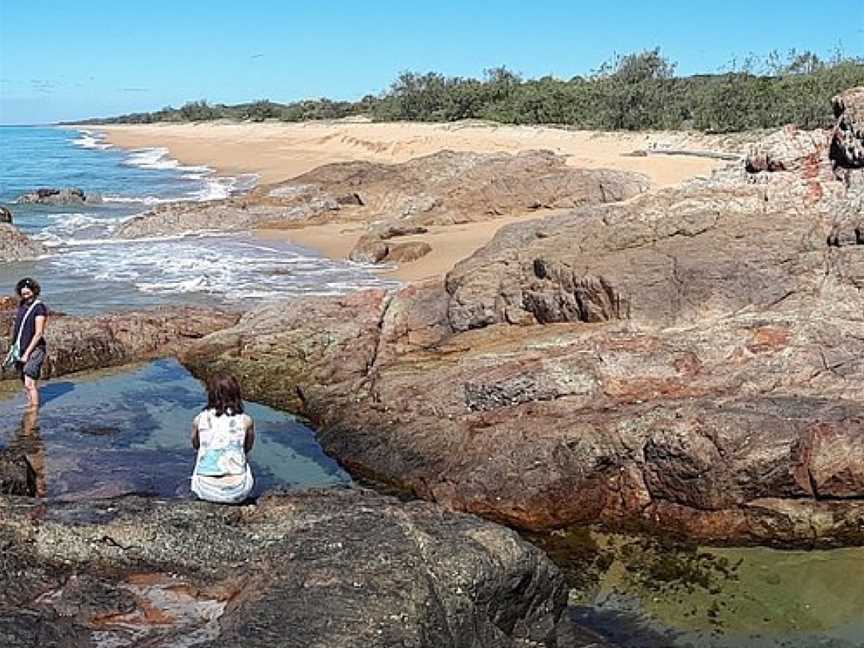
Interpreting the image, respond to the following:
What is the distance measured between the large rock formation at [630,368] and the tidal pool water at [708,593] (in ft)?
1.21

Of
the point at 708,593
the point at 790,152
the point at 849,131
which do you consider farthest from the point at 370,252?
the point at 708,593

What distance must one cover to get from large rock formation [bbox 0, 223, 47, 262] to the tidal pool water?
67.1 feet

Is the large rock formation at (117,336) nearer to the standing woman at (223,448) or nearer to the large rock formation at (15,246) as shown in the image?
the standing woman at (223,448)

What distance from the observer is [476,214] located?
28.8 meters

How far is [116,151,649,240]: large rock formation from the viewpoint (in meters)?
29.1

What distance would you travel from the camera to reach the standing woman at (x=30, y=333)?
12.6 meters

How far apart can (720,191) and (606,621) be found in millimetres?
7105

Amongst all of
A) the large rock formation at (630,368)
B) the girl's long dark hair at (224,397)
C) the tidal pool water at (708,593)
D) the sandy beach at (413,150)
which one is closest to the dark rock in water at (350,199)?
the sandy beach at (413,150)

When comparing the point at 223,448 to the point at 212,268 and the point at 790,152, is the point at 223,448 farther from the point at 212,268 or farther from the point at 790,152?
the point at 212,268

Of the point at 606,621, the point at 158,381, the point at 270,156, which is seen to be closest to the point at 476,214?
the point at 158,381

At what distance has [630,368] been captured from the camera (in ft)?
35.0

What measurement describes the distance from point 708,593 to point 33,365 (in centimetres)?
879

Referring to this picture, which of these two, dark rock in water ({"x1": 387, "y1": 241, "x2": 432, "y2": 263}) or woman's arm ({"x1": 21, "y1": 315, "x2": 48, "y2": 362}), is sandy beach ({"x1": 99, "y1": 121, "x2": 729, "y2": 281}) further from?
Answer: woman's arm ({"x1": 21, "y1": 315, "x2": 48, "y2": 362})

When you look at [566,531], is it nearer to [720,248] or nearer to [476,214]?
[720,248]
